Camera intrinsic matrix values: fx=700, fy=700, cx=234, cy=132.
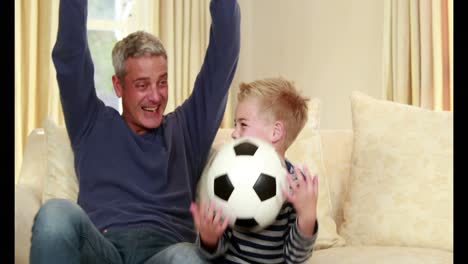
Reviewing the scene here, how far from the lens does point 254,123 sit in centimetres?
169

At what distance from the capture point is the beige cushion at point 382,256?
6.46ft

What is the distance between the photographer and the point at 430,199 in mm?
2252

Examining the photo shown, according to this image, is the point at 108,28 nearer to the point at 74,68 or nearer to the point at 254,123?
the point at 74,68

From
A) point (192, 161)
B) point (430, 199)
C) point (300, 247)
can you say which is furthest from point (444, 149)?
point (300, 247)

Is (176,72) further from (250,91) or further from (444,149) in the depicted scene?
(250,91)

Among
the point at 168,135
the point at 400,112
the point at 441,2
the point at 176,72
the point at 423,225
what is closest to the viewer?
the point at 168,135

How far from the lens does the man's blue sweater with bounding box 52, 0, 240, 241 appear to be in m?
1.96

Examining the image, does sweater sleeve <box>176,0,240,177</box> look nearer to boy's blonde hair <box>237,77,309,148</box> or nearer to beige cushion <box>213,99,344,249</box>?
beige cushion <box>213,99,344,249</box>

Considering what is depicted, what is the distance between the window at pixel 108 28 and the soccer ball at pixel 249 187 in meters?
3.92

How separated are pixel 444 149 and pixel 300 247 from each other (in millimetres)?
994

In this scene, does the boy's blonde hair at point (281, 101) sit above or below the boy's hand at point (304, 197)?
above

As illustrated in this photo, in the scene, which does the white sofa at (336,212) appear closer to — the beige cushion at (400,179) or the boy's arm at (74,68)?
the beige cushion at (400,179)

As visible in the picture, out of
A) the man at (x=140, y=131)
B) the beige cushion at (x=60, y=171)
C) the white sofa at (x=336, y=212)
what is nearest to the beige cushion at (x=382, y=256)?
the white sofa at (x=336, y=212)

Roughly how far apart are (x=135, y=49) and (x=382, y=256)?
94cm
